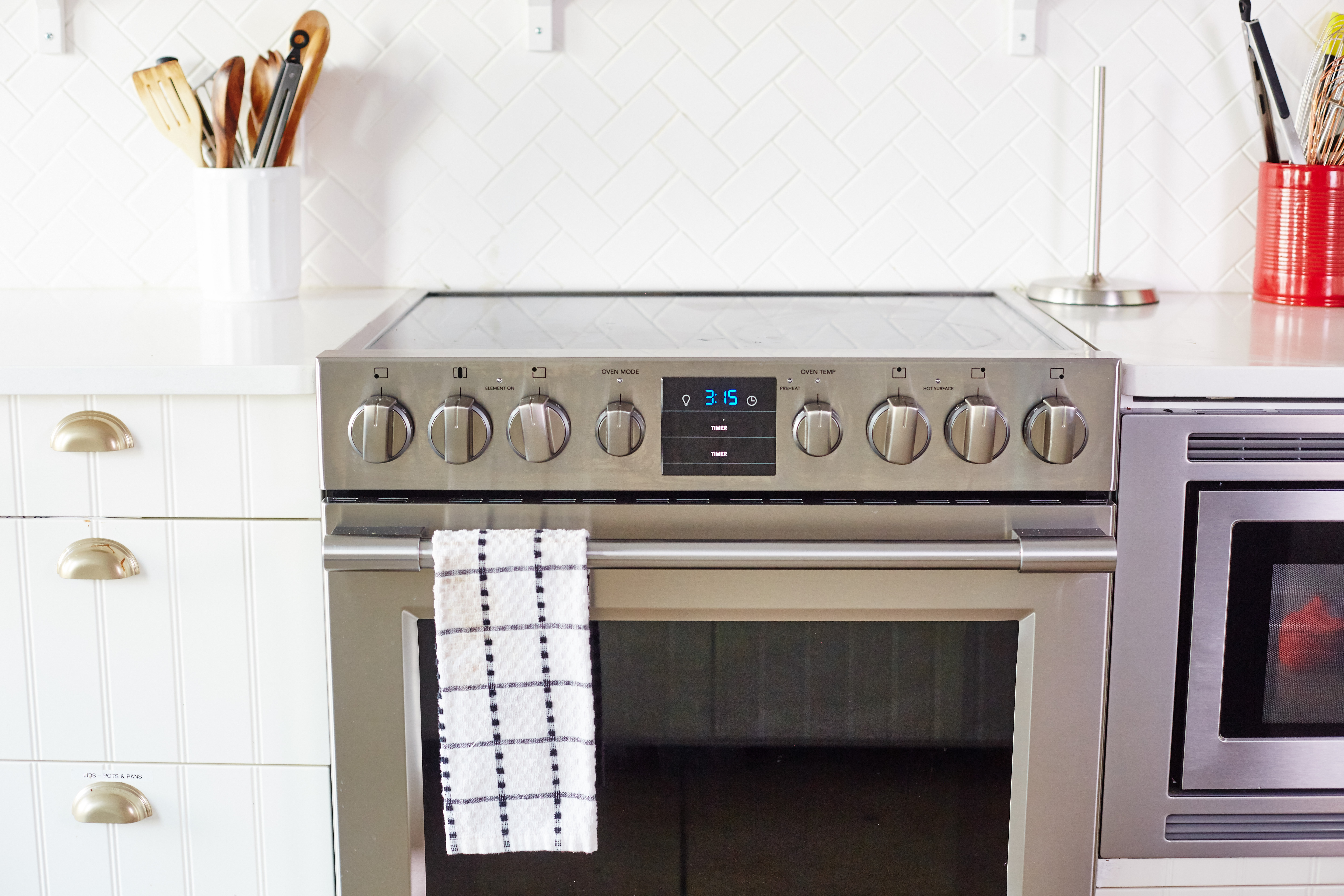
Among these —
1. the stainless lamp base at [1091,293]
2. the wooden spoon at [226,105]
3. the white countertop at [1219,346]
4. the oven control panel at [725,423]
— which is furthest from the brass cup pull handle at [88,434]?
the stainless lamp base at [1091,293]

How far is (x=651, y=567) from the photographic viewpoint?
4.50 feet

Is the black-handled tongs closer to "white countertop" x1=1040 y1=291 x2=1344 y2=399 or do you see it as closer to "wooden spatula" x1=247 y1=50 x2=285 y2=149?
"white countertop" x1=1040 y1=291 x2=1344 y2=399

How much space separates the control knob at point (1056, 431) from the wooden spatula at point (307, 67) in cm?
108

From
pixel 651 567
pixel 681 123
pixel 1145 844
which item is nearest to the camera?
pixel 651 567

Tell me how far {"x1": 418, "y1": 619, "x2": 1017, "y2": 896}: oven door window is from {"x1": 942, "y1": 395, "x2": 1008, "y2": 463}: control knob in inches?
7.7

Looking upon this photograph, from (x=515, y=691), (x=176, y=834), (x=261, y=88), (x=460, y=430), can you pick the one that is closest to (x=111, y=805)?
(x=176, y=834)

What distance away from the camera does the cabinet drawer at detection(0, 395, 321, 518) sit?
141 centimetres

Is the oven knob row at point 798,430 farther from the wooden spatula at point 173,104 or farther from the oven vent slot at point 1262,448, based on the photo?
the wooden spatula at point 173,104

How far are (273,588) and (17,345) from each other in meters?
0.43

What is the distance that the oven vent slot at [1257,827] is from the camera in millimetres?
1483

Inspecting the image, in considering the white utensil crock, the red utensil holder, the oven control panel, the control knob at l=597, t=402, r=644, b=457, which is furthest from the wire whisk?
the white utensil crock

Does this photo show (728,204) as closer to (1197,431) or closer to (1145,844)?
(1197,431)

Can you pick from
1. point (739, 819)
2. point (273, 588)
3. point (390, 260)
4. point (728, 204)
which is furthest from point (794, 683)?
point (390, 260)

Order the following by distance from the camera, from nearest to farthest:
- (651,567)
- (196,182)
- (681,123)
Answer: (651,567), (196,182), (681,123)
